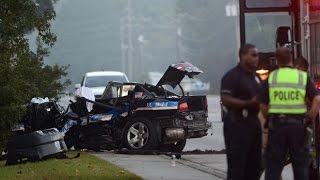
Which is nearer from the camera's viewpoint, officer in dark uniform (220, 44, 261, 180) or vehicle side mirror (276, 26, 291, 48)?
officer in dark uniform (220, 44, 261, 180)

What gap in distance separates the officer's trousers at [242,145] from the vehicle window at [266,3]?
3265mm

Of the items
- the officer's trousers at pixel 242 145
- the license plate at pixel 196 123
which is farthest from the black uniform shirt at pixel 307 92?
the license plate at pixel 196 123

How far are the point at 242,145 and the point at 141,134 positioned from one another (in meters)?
8.29

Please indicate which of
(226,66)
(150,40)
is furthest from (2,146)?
(150,40)

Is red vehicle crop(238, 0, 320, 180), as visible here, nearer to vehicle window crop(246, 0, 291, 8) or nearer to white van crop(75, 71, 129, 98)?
vehicle window crop(246, 0, 291, 8)

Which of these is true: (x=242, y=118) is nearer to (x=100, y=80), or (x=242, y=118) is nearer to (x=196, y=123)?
(x=196, y=123)

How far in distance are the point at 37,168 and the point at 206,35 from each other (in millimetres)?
83625

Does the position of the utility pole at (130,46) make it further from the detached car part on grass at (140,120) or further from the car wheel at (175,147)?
the detached car part on grass at (140,120)

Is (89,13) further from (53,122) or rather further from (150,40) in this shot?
(53,122)

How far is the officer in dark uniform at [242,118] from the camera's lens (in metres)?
8.69

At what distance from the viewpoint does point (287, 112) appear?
341 inches

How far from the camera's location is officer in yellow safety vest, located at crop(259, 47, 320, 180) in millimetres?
8672

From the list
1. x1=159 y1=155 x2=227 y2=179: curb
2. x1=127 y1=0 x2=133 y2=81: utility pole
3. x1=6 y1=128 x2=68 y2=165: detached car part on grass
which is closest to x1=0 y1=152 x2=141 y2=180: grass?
x1=6 y1=128 x2=68 y2=165: detached car part on grass

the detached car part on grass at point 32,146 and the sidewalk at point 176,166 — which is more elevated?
the detached car part on grass at point 32,146
